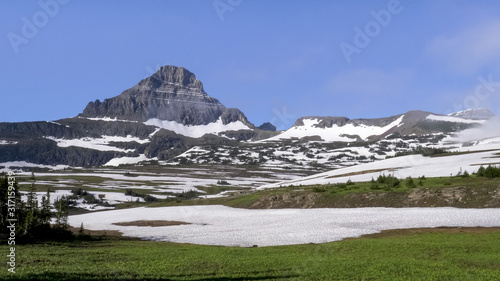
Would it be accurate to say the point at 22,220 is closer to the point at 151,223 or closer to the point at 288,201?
the point at 151,223

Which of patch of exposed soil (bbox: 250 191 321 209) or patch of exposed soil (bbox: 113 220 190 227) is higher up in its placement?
patch of exposed soil (bbox: 250 191 321 209)

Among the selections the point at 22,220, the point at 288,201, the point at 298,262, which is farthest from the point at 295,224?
the point at 22,220

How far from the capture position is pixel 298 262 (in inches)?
1210

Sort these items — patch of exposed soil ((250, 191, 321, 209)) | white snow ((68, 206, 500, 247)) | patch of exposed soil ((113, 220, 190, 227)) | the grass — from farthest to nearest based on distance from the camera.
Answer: patch of exposed soil ((250, 191, 321, 209)) < patch of exposed soil ((113, 220, 190, 227)) < white snow ((68, 206, 500, 247)) < the grass

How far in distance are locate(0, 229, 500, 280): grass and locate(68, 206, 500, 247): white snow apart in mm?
8080

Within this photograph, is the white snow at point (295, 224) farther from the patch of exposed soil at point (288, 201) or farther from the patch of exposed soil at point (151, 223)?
the patch of exposed soil at point (288, 201)

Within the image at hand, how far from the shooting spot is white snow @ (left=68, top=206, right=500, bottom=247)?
4856 centimetres

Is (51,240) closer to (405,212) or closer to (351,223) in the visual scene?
(351,223)

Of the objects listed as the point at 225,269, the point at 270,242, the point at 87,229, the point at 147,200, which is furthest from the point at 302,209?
the point at 147,200

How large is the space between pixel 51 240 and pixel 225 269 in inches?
1164

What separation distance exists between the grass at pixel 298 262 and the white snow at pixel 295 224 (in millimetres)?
8080

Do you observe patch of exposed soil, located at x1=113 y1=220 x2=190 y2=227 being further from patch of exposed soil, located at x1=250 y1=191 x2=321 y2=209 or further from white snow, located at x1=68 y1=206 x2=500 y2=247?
patch of exposed soil, located at x1=250 y1=191 x2=321 y2=209

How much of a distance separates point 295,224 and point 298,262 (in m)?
27.9

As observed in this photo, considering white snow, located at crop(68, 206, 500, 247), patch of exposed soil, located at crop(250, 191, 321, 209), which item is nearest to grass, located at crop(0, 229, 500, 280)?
white snow, located at crop(68, 206, 500, 247)
